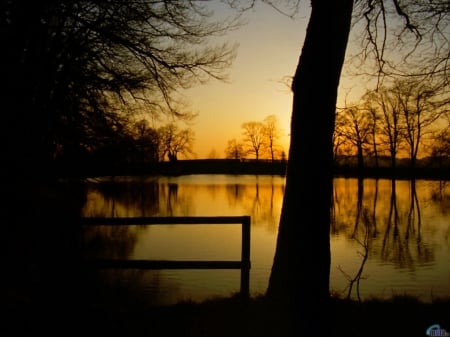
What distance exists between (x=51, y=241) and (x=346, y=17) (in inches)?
246

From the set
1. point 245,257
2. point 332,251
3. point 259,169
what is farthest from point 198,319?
point 259,169

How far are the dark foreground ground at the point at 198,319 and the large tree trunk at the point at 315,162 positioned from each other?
1.66 feet

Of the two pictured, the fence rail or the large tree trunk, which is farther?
the fence rail

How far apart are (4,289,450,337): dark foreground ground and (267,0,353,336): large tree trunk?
507 mm

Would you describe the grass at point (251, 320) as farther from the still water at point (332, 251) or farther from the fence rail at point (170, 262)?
the still water at point (332, 251)

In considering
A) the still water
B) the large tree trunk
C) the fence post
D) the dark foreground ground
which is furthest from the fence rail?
the large tree trunk

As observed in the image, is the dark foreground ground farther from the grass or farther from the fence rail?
the fence rail

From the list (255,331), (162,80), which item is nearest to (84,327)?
(255,331)

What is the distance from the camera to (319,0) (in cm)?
553

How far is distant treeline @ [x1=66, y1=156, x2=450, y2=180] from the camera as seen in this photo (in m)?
17.2

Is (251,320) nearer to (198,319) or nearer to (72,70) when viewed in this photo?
(198,319)

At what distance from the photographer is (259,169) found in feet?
384

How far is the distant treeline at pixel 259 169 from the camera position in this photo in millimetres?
17234

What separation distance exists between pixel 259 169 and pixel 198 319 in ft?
366
